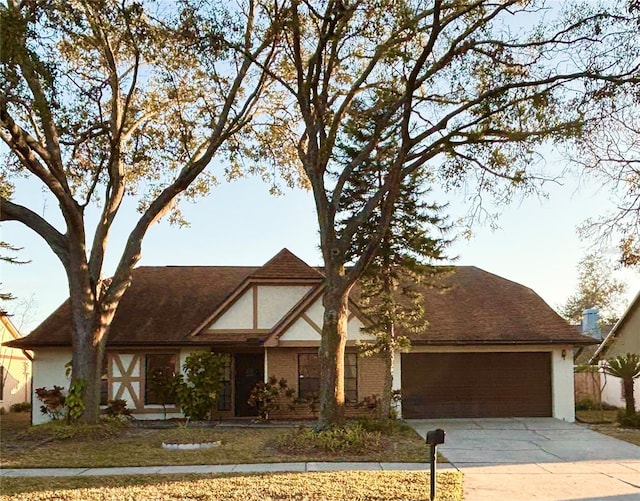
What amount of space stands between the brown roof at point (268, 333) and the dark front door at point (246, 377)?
144cm

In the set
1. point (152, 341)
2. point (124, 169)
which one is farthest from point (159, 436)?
point (124, 169)

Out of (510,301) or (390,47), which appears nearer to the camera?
(390,47)

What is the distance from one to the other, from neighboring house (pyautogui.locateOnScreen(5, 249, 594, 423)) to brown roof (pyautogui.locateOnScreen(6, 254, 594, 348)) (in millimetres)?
52

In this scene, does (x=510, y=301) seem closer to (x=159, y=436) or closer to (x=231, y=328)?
(x=231, y=328)

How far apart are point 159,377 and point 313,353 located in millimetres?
4673

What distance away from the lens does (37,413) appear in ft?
64.8

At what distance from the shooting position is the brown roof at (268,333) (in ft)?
63.3

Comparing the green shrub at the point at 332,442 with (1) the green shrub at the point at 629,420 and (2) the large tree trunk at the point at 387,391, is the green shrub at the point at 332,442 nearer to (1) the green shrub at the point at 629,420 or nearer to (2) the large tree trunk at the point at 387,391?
(2) the large tree trunk at the point at 387,391

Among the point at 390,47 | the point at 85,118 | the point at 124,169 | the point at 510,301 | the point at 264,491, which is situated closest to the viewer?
the point at 264,491

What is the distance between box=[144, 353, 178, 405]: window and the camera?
63.2 ft

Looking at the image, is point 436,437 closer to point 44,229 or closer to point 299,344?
point 299,344

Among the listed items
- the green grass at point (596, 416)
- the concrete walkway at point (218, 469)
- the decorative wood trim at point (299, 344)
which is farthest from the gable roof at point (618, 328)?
the concrete walkway at point (218, 469)

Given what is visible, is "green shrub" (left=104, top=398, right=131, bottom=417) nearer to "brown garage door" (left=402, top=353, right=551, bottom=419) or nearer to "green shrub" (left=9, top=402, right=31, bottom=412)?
"brown garage door" (left=402, top=353, right=551, bottom=419)

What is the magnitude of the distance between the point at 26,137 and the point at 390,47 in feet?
30.4
